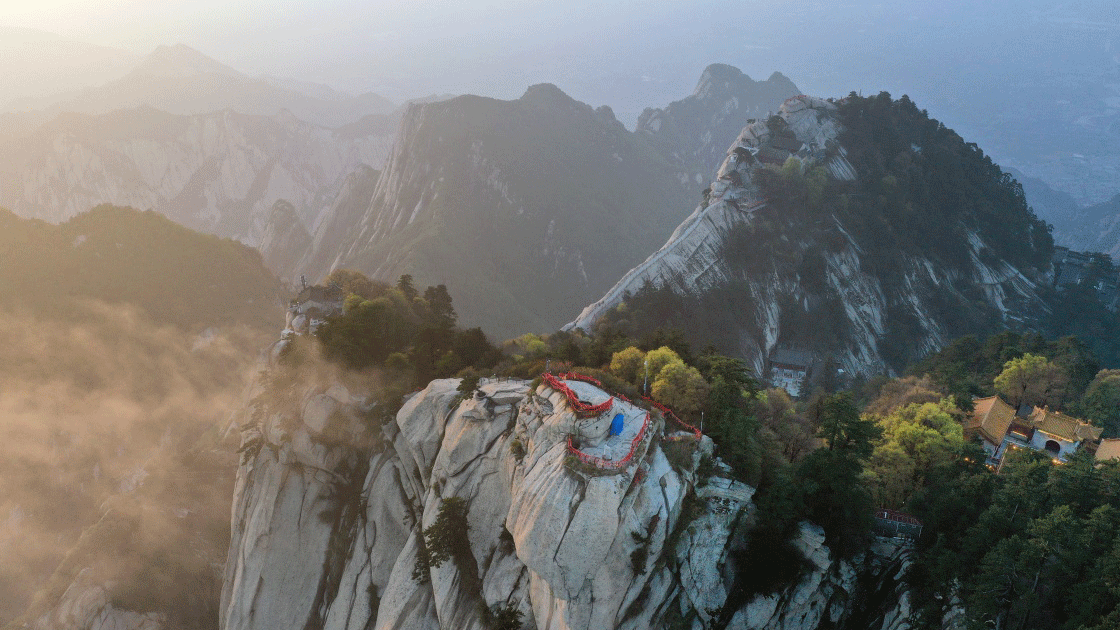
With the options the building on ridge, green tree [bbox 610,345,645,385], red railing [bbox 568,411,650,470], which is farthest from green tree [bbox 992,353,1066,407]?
red railing [bbox 568,411,650,470]

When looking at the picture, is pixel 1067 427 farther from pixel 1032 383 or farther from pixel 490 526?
pixel 490 526

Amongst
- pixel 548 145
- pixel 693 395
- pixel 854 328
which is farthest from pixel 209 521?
pixel 548 145

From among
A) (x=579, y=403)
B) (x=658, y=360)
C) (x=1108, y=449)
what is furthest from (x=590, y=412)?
(x=1108, y=449)

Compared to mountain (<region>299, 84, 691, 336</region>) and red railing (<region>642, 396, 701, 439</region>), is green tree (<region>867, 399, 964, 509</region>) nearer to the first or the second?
red railing (<region>642, 396, 701, 439</region>)

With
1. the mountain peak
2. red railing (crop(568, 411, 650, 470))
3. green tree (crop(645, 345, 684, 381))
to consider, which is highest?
the mountain peak

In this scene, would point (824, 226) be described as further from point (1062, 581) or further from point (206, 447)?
point (206, 447)

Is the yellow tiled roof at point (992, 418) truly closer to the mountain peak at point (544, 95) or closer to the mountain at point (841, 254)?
the mountain at point (841, 254)
